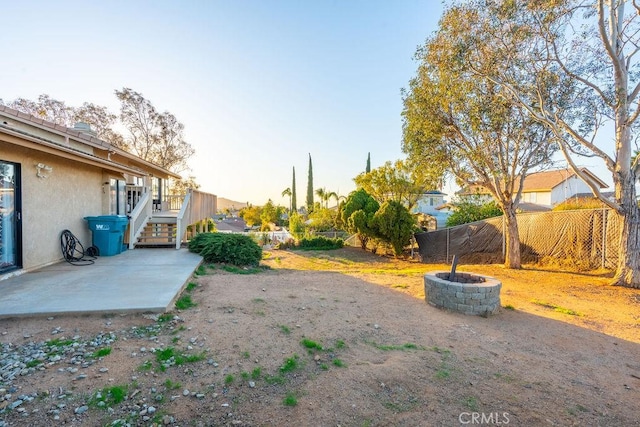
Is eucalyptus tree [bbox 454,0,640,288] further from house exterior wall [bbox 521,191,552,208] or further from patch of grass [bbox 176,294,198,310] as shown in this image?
house exterior wall [bbox 521,191,552,208]

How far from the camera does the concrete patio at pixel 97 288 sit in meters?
4.20

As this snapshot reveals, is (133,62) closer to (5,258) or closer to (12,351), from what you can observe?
(5,258)

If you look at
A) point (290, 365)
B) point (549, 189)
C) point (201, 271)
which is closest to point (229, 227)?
point (201, 271)

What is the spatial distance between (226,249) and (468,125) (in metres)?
8.19

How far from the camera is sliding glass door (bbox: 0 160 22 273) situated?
5.82 metres

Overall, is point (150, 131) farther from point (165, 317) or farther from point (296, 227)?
point (165, 317)

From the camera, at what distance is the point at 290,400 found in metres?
2.62

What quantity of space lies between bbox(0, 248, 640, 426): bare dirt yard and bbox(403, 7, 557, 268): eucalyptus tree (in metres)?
5.12

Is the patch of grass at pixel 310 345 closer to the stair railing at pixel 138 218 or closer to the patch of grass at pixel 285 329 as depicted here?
the patch of grass at pixel 285 329

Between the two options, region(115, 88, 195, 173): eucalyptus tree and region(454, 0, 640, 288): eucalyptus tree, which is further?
region(115, 88, 195, 173): eucalyptus tree

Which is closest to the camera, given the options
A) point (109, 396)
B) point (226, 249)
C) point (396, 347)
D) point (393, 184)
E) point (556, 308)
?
point (109, 396)

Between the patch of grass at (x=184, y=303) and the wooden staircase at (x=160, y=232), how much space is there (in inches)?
253

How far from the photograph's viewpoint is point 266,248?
19.4 m

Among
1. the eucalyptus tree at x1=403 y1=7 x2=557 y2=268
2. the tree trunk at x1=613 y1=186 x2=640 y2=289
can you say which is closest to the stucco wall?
the eucalyptus tree at x1=403 y1=7 x2=557 y2=268
